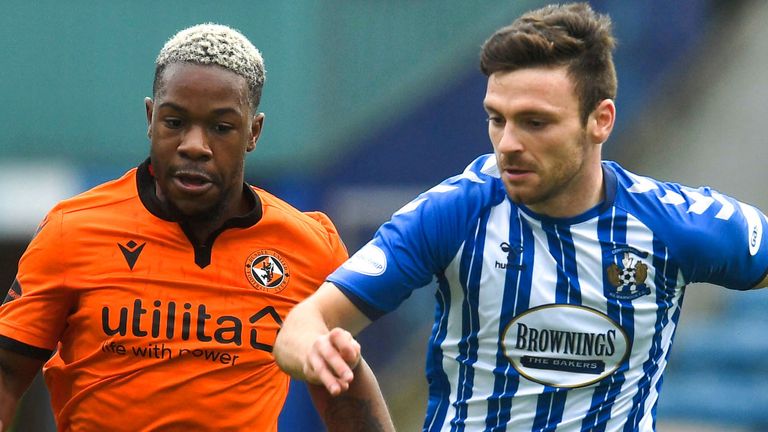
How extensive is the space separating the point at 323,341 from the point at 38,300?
1.02 m

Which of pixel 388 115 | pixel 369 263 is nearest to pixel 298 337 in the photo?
pixel 369 263

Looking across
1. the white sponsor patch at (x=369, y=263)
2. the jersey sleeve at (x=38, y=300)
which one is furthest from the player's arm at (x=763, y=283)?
the jersey sleeve at (x=38, y=300)

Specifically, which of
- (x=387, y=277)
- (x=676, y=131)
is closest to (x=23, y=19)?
(x=676, y=131)

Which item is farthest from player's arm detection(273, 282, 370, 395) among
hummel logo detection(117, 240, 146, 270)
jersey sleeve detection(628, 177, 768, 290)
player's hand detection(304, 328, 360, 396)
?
jersey sleeve detection(628, 177, 768, 290)

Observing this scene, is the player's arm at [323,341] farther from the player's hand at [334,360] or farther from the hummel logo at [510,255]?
the hummel logo at [510,255]

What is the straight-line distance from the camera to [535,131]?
3.48 metres

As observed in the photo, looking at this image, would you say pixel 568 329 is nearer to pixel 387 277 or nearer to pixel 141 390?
pixel 387 277

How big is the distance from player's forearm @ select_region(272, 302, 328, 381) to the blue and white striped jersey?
306mm

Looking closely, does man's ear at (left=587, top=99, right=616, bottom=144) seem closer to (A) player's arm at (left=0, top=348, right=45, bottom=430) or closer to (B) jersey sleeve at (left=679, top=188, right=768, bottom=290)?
(B) jersey sleeve at (left=679, top=188, right=768, bottom=290)

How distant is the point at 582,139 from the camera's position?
3.58 metres

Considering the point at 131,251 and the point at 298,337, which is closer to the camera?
the point at 298,337

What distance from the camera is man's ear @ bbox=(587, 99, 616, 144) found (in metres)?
3.63

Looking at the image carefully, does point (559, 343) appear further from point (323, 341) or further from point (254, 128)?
point (254, 128)

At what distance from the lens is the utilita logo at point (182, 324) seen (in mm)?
3674
